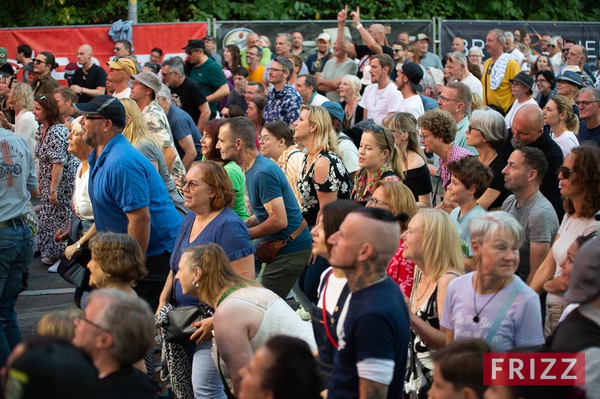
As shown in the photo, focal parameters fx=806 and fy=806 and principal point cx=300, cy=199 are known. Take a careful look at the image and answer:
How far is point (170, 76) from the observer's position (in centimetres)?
1005

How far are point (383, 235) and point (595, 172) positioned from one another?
209cm

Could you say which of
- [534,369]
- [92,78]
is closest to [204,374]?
[534,369]

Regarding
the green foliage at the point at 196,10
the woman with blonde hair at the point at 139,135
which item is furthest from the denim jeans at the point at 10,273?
the green foliage at the point at 196,10

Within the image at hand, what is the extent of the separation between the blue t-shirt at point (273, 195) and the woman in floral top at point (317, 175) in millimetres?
221

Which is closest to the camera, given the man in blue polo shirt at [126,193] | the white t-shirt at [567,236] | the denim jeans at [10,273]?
the white t-shirt at [567,236]

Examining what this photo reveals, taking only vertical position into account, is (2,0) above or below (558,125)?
above

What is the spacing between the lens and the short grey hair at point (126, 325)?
339 cm

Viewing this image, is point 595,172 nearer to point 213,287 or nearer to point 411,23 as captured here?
point 213,287

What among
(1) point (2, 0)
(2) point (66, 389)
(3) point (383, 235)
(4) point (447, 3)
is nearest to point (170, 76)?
(3) point (383, 235)

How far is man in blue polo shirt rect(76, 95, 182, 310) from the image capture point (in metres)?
5.28

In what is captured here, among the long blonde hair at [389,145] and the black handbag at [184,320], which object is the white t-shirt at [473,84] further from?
the black handbag at [184,320]

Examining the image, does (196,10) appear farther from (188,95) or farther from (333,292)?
(333,292)

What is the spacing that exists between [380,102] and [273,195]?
13.7ft

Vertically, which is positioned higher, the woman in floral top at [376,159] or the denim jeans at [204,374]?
the woman in floral top at [376,159]
